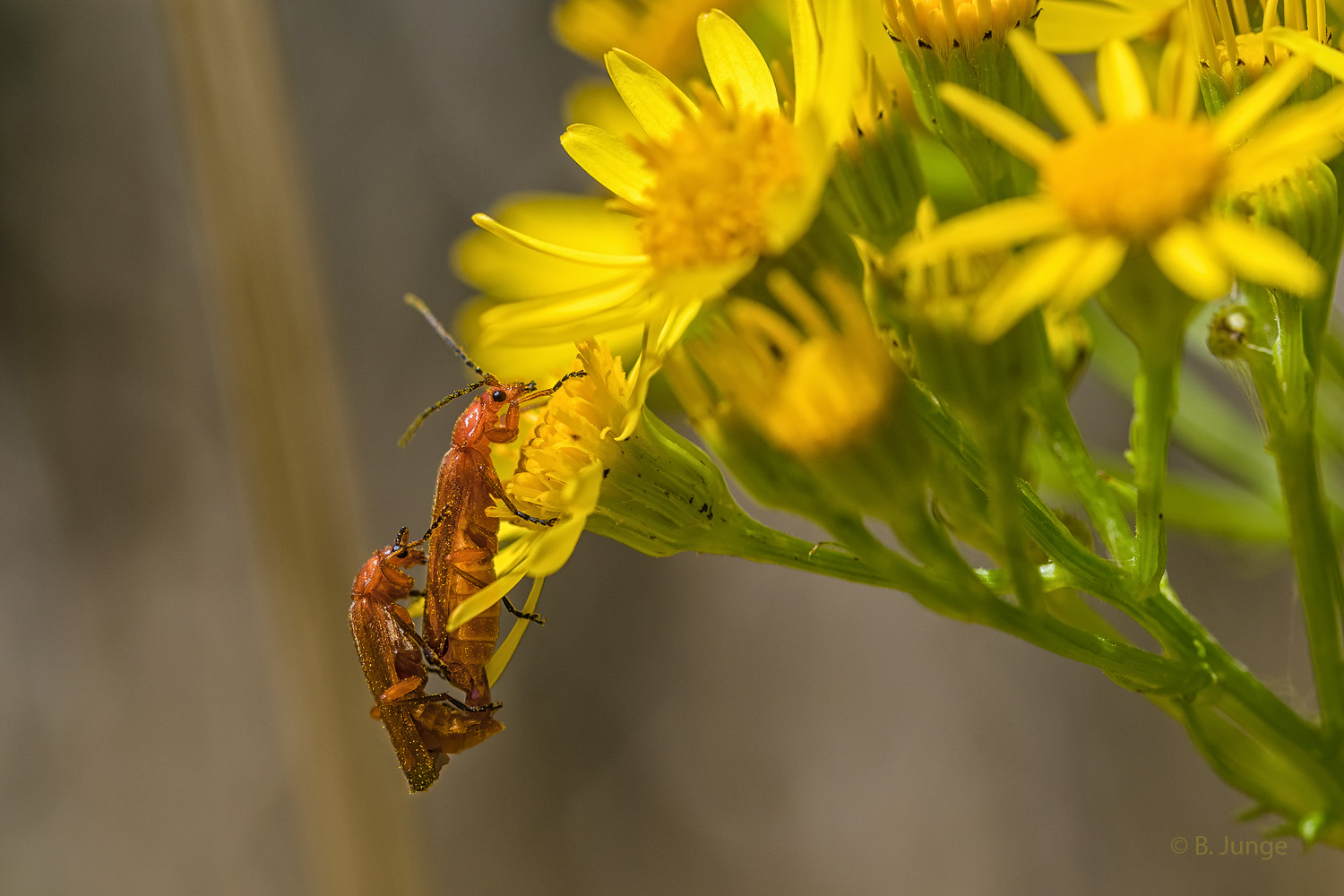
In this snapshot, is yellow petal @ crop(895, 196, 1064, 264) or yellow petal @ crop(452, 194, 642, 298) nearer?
yellow petal @ crop(895, 196, 1064, 264)

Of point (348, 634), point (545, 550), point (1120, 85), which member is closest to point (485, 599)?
point (545, 550)

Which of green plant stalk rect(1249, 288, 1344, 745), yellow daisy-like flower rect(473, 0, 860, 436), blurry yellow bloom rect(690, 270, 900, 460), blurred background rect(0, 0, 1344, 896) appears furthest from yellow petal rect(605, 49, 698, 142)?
blurred background rect(0, 0, 1344, 896)

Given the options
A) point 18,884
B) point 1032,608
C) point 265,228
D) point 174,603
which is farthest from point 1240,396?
point 18,884

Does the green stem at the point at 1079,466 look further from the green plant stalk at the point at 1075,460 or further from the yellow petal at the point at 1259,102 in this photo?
the yellow petal at the point at 1259,102

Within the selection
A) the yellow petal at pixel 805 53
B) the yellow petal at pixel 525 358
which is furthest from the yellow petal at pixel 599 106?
the yellow petal at pixel 805 53

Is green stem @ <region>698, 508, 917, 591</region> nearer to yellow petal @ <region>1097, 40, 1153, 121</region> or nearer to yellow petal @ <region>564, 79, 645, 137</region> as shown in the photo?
yellow petal @ <region>1097, 40, 1153, 121</region>

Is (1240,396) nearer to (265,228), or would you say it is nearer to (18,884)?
(265,228)
